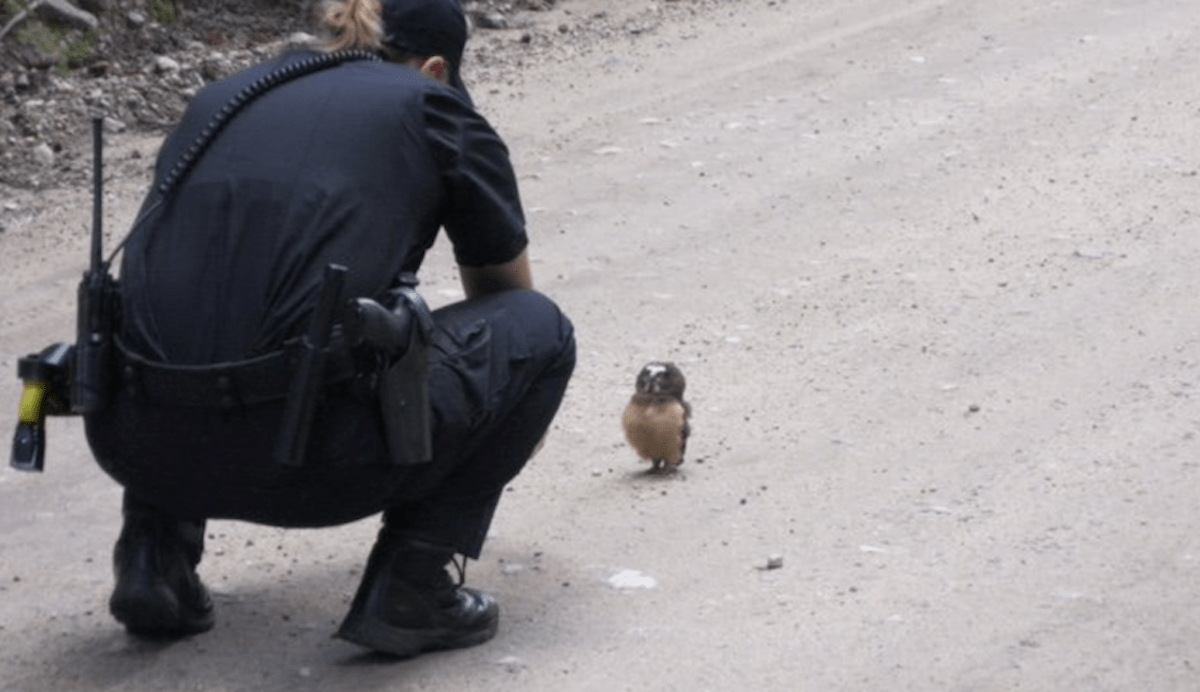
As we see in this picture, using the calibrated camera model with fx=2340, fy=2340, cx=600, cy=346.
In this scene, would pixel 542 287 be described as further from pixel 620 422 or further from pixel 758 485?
pixel 758 485

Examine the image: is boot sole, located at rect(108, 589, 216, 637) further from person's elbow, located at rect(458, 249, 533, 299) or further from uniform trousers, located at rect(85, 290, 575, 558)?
person's elbow, located at rect(458, 249, 533, 299)

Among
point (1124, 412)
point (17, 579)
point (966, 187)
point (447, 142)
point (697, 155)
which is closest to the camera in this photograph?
point (447, 142)

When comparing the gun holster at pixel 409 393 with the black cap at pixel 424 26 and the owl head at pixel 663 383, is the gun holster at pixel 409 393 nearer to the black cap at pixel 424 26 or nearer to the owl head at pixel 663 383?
the black cap at pixel 424 26

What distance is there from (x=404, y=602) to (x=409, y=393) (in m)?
0.51

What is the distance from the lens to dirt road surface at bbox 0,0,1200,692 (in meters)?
4.59

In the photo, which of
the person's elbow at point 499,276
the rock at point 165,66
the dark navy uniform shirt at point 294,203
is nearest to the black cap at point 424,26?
the dark navy uniform shirt at point 294,203

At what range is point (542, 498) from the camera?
5492 millimetres

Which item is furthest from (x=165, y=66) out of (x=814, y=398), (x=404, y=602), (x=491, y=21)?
(x=404, y=602)

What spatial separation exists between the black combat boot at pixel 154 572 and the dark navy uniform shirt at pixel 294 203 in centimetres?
47

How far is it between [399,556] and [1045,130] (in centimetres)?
461

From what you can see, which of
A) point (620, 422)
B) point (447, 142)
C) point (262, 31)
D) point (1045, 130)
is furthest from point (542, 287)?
point (262, 31)

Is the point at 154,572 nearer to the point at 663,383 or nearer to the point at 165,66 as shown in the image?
the point at 663,383

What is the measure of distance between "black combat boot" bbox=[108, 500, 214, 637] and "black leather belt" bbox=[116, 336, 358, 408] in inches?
16.8

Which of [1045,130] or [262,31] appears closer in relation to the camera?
[1045,130]
